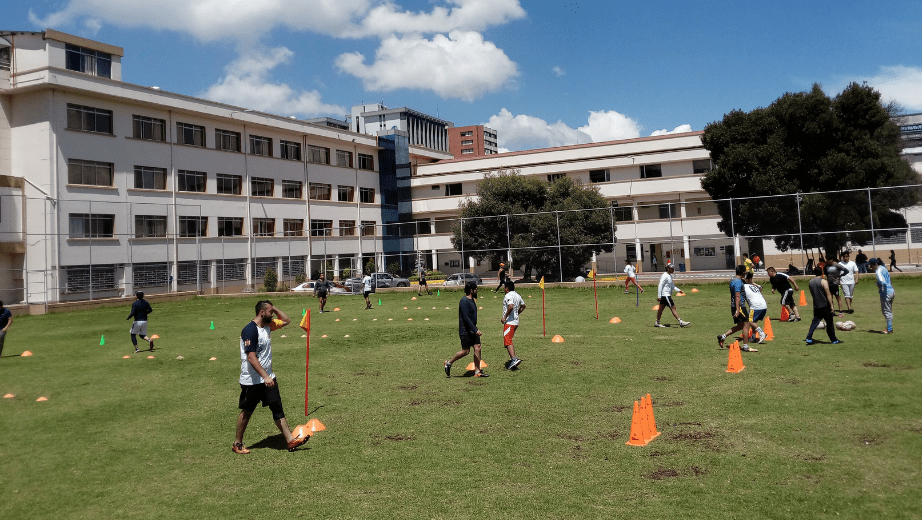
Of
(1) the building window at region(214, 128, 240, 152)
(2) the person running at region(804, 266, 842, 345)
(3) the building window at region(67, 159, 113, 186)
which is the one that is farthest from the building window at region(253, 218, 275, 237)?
(2) the person running at region(804, 266, 842, 345)

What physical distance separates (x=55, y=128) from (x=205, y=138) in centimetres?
1152

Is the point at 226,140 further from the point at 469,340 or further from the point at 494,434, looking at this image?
the point at 494,434

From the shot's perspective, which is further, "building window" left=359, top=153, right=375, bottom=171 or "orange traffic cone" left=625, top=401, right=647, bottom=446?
"building window" left=359, top=153, right=375, bottom=171

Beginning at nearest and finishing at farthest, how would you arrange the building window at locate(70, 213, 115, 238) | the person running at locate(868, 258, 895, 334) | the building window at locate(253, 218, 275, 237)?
the person running at locate(868, 258, 895, 334) → the building window at locate(70, 213, 115, 238) → the building window at locate(253, 218, 275, 237)

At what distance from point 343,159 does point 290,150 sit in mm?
6900

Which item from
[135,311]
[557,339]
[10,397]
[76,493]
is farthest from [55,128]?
[76,493]

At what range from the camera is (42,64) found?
141ft

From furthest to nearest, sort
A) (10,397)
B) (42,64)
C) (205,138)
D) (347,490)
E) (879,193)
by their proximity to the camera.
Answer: (205,138) → (42,64) → (879,193) → (10,397) → (347,490)

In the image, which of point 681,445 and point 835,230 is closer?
point 681,445

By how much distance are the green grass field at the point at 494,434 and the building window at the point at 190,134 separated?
114ft

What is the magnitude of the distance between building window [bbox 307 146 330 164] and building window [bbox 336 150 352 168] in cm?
130

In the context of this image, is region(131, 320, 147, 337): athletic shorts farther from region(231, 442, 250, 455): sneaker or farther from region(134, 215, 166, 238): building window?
region(134, 215, 166, 238): building window

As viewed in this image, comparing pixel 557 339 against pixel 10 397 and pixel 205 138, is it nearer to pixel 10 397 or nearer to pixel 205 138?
pixel 10 397

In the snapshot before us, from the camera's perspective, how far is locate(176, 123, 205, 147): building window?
48375 mm
